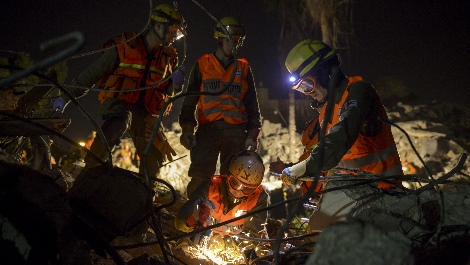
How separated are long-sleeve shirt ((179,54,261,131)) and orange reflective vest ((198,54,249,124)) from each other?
0.10m

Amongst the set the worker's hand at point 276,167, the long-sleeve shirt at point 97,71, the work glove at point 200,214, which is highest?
the long-sleeve shirt at point 97,71

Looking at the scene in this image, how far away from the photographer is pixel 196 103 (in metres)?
5.00

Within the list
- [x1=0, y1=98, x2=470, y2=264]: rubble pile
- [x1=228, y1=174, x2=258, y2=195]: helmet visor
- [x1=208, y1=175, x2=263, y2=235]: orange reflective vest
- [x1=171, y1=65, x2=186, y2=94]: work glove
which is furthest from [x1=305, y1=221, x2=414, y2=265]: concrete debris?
[x1=171, y1=65, x2=186, y2=94]: work glove

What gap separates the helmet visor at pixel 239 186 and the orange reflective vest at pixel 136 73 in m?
1.45

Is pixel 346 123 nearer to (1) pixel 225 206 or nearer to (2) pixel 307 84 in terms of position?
(2) pixel 307 84

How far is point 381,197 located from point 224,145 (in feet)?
9.16

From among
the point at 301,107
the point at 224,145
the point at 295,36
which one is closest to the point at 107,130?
the point at 224,145

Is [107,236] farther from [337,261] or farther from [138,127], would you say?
[138,127]

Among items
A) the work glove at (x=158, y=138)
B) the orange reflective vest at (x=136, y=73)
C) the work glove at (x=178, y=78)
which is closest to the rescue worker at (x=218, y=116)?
the work glove at (x=178, y=78)

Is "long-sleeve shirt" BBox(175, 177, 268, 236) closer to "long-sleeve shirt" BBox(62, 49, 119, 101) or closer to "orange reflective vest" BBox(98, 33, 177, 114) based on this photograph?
"orange reflective vest" BBox(98, 33, 177, 114)

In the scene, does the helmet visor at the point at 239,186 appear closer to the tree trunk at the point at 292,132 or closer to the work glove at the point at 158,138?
the work glove at the point at 158,138

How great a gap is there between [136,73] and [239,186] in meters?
1.98

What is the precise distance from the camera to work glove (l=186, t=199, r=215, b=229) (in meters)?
3.61

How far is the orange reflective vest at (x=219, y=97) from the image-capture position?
187 inches
